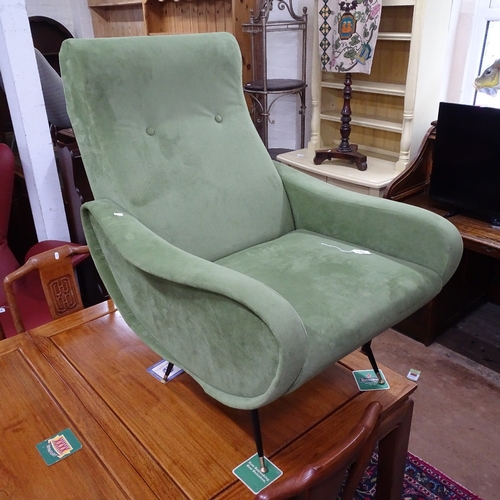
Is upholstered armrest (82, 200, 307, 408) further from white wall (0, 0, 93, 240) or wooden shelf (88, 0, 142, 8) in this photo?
wooden shelf (88, 0, 142, 8)

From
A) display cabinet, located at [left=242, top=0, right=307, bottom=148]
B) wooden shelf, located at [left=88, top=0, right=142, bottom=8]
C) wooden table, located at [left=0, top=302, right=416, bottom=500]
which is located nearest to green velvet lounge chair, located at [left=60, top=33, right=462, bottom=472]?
wooden table, located at [left=0, top=302, right=416, bottom=500]

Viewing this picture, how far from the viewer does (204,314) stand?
3.15 ft

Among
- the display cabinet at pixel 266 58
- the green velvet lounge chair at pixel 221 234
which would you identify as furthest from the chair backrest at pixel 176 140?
the display cabinet at pixel 266 58

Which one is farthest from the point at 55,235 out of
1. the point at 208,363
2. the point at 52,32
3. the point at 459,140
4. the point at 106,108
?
the point at 52,32

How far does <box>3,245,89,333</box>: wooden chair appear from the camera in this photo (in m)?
1.46

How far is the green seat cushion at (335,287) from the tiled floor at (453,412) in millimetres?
655

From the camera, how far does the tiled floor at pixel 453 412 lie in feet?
5.01

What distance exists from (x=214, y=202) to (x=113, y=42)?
1.62ft

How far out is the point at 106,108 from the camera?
1.28 meters

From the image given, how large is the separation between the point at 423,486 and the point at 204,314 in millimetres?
979

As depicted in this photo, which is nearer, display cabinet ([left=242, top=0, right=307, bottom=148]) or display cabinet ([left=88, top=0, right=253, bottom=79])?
display cabinet ([left=242, top=0, right=307, bottom=148])

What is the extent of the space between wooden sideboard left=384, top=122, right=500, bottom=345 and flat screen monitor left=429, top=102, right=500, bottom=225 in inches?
2.5

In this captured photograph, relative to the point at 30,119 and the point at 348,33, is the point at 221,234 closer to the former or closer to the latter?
the point at 30,119

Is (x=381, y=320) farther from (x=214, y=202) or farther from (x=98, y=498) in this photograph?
(x=98, y=498)
